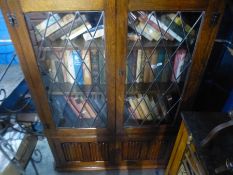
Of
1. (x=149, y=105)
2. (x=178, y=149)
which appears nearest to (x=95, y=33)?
(x=149, y=105)

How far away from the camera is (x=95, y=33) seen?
91 centimetres

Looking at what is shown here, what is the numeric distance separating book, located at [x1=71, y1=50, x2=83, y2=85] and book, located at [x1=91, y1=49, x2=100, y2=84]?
0.06 metres

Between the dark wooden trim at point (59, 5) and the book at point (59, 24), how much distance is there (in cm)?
8

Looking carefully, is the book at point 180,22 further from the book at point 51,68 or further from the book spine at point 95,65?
the book at point 51,68

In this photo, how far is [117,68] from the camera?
960 mm

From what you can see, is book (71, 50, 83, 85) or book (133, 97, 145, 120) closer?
book (71, 50, 83, 85)

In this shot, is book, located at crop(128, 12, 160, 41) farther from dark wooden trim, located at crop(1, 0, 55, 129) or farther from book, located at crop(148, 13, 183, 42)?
dark wooden trim, located at crop(1, 0, 55, 129)

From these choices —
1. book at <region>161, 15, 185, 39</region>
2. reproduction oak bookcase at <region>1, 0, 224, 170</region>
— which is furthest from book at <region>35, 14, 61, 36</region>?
book at <region>161, 15, 185, 39</region>

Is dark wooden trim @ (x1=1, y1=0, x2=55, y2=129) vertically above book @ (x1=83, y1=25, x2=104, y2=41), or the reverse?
book @ (x1=83, y1=25, x2=104, y2=41)

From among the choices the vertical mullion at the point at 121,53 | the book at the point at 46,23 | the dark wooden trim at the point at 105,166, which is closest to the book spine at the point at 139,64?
the vertical mullion at the point at 121,53

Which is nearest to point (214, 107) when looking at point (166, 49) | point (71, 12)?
point (166, 49)

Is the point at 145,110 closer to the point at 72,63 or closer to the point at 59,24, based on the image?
the point at 72,63

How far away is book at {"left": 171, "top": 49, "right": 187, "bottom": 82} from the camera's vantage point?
1.01 meters

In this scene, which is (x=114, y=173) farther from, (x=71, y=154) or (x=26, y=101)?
(x=26, y=101)
